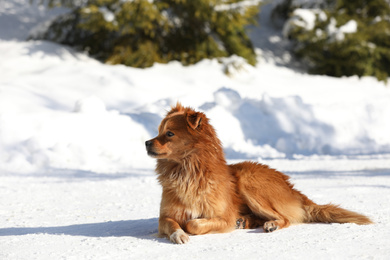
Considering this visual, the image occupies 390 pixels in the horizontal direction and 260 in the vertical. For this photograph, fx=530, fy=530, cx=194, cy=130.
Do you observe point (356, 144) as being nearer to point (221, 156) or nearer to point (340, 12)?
point (221, 156)

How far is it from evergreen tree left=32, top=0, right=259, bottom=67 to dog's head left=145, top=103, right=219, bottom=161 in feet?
39.1

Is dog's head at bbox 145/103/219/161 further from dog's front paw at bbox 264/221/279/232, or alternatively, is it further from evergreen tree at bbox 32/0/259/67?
evergreen tree at bbox 32/0/259/67

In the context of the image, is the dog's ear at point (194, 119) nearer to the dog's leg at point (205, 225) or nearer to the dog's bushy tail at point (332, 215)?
the dog's leg at point (205, 225)

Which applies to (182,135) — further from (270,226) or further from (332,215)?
(332,215)

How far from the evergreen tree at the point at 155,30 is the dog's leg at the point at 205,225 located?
1227cm

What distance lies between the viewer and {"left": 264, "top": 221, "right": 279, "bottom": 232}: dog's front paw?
15.2ft

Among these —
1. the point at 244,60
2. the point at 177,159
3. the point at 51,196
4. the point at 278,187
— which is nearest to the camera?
the point at 177,159

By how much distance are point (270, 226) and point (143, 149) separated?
19.7ft

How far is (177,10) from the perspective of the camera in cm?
1809

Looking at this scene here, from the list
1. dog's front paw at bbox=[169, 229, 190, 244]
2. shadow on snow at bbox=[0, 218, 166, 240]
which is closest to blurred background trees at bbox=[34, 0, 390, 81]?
shadow on snow at bbox=[0, 218, 166, 240]

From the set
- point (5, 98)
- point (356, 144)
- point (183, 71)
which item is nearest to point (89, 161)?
point (5, 98)

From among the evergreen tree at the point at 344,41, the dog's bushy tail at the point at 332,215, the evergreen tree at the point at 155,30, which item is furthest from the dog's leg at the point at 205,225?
the evergreen tree at the point at 344,41

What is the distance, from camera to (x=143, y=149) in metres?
10.4

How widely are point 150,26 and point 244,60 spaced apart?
3.32 metres
